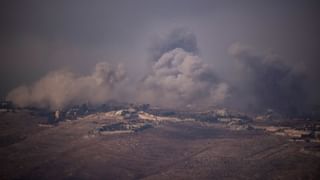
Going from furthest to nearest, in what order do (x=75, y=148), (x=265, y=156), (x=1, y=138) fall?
(x=1, y=138), (x=75, y=148), (x=265, y=156)

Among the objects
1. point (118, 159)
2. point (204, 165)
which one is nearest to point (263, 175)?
point (204, 165)

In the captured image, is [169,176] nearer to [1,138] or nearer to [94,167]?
[94,167]

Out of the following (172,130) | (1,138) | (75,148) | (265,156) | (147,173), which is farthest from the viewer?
(172,130)

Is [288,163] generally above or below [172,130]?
below

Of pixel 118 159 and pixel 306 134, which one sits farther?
pixel 306 134

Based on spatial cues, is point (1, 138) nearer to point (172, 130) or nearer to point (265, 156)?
point (172, 130)

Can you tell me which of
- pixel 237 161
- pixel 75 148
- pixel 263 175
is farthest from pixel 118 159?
pixel 263 175
